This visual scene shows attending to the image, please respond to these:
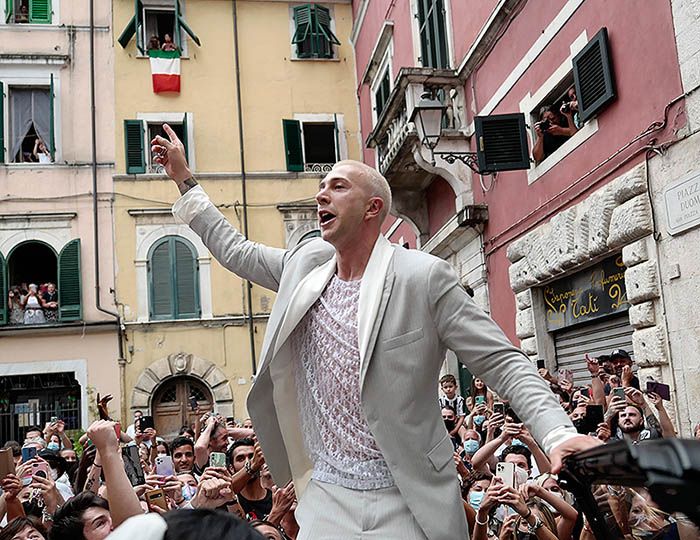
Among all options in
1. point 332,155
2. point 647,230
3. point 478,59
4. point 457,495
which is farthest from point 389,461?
point 332,155

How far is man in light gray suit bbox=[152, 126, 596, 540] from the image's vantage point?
241cm

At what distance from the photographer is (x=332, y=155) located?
2091 cm

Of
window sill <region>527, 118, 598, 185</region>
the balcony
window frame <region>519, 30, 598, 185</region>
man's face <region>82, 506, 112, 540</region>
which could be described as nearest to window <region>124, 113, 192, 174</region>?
the balcony

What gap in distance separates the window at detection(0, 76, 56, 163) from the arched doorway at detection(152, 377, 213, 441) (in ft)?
19.6

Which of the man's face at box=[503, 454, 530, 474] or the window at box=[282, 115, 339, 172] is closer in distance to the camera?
the man's face at box=[503, 454, 530, 474]

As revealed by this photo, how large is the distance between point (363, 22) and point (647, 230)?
13951 millimetres

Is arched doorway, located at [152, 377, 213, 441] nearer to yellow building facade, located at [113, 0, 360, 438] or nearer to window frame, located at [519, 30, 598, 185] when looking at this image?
yellow building facade, located at [113, 0, 360, 438]

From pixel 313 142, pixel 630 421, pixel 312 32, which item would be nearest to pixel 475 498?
pixel 630 421

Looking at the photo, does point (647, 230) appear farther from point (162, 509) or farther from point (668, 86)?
point (162, 509)

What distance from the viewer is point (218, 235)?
10.1 feet

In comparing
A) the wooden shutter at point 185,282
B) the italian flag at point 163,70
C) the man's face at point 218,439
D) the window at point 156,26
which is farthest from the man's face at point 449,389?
the window at point 156,26

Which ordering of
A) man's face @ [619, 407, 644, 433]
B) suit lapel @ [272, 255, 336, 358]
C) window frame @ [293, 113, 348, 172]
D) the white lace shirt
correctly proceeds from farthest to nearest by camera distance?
window frame @ [293, 113, 348, 172] → man's face @ [619, 407, 644, 433] → suit lapel @ [272, 255, 336, 358] → the white lace shirt

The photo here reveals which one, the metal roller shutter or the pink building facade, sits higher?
the pink building facade

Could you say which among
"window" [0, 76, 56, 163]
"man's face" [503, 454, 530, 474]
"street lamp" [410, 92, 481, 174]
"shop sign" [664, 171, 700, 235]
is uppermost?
"window" [0, 76, 56, 163]
